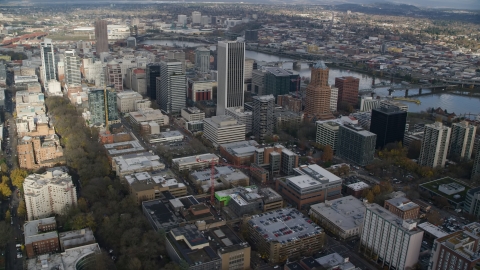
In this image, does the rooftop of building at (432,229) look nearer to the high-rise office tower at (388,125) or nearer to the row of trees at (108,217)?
the high-rise office tower at (388,125)

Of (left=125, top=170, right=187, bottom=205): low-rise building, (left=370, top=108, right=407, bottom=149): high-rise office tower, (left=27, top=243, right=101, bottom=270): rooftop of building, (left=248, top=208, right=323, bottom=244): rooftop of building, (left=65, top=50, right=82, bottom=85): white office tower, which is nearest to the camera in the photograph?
(left=27, top=243, right=101, bottom=270): rooftop of building

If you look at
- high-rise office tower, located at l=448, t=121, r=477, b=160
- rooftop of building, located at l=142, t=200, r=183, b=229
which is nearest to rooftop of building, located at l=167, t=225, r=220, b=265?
rooftop of building, located at l=142, t=200, r=183, b=229

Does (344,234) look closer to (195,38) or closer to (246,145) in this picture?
(246,145)

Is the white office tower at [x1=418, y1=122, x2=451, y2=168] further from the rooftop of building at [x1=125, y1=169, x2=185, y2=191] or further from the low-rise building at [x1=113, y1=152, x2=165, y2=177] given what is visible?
the low-rise building at [x1=113, y1=152, x2=165, y2=177]

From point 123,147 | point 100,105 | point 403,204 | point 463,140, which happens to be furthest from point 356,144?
point 100,105

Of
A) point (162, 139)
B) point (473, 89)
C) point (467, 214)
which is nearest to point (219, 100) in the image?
point (162, 139)

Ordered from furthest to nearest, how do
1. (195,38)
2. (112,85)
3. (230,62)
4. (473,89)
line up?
(195,38)
(473,89)
(112,85)
(230,62)
